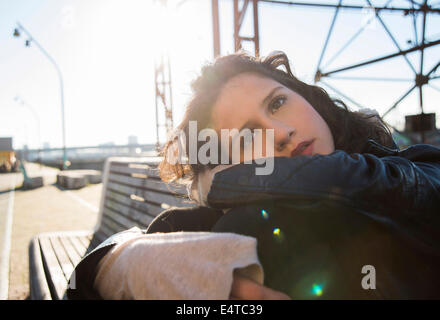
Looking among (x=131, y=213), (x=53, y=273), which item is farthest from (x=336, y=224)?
(x=131, y=213)

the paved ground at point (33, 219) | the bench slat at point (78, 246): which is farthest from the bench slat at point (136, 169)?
the paved ground at point (33, 219)

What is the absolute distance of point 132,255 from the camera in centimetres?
66

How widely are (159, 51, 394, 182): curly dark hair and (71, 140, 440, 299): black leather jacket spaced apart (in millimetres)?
550

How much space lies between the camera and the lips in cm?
109

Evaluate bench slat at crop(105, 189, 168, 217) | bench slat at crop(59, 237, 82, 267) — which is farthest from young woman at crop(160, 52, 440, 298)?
bench slat at crop(59, 237, 82, 267)

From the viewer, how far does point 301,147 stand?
112 centimetres

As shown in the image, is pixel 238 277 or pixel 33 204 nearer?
pixel 238 277

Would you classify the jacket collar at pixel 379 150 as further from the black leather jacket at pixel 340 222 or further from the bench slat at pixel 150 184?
the bench slat at pixel 150 184

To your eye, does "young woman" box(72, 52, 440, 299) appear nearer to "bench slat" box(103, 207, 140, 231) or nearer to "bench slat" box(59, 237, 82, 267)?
"bench slat" box(59, 237, 82, 267)

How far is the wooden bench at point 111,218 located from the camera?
2.18 m

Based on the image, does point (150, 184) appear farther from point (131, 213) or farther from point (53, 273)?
point (53, 273)
